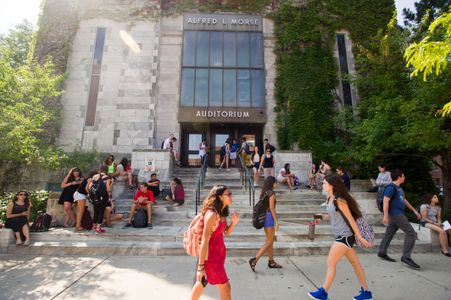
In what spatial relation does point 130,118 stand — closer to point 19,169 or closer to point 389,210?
point 19,169

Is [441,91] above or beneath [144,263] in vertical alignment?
above

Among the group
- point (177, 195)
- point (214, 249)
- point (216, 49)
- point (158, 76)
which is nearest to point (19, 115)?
point (177, 195)

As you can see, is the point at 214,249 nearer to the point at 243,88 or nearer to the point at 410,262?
the point at 410,262

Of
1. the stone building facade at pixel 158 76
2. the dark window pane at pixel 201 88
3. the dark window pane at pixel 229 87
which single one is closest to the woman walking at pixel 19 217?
the stone building facade at pixel 158 76

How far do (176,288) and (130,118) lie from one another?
45.7 feet

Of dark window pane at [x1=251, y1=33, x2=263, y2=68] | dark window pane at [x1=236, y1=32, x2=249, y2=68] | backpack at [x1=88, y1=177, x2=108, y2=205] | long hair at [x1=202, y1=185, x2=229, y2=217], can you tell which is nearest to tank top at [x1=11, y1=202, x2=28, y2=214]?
backpack at [x1=88, y1=177, x2=108, y2=205]

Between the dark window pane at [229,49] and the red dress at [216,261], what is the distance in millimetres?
15976

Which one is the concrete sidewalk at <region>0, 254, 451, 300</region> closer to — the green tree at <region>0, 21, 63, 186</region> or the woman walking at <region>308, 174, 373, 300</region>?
the woman walking at <region>308, 174, 373, 300</region>

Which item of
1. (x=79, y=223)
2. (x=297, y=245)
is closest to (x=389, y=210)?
(x=297, y=245)

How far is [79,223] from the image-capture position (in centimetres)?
714

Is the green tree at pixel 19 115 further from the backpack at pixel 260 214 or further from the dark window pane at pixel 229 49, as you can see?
the dark window pane at pixel 229 49

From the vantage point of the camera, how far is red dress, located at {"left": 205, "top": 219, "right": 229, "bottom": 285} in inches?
112

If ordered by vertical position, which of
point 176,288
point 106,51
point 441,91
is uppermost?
Result: point 106,51

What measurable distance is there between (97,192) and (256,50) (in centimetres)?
1468
